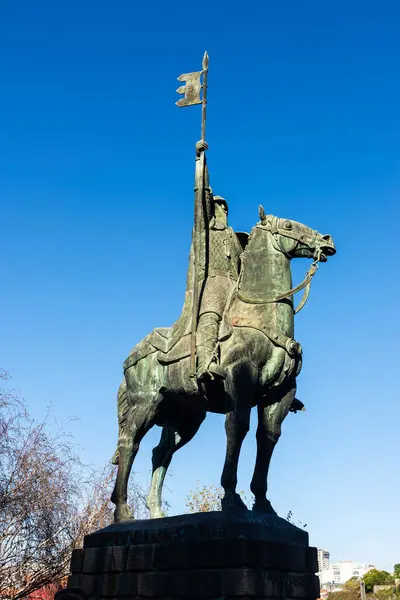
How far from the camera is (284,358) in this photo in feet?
29.7

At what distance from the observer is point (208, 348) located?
915 centimetres

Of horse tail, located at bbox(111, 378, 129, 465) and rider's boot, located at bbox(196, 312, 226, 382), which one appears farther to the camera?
horse tail, located at bbox(111, 378, 129, 465)

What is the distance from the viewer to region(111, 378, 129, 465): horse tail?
1010 cm

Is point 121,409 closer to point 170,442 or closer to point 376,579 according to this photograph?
point 170,442

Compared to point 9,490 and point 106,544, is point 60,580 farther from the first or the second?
point 106,544

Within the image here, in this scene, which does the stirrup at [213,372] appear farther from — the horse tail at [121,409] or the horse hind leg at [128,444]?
the horse tail at [121,409]

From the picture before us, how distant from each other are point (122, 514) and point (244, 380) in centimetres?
254

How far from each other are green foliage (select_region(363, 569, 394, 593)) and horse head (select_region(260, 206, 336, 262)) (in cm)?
6860

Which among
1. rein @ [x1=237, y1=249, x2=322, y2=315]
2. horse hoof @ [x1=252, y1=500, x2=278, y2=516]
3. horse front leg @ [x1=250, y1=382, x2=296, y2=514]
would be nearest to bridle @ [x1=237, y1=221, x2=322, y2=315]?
rein @ [x1=237, y1=249, x2=322, y2=315]

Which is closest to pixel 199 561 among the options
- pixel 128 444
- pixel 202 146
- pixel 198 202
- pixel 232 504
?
pixel 232 504

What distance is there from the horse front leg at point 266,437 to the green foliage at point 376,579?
68.2 meters

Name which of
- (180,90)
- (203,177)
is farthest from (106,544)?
(180,90)

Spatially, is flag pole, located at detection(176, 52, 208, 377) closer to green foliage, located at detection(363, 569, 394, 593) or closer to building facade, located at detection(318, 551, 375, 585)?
green foliage, located at detection(363, 569, 394, 593)

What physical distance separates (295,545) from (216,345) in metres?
2.54
